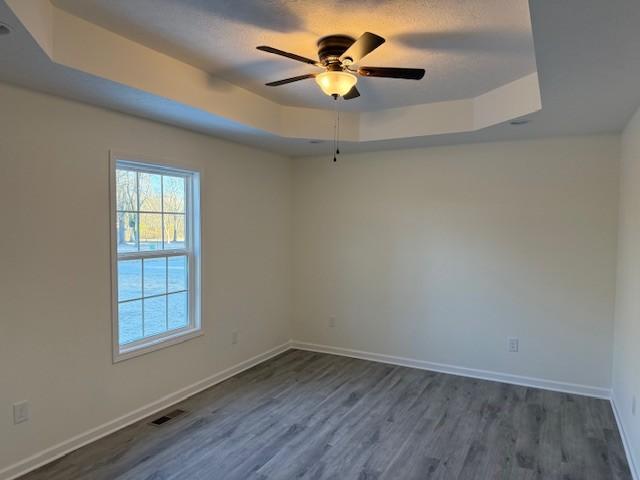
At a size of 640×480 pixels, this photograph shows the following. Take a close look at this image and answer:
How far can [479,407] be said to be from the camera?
352 cm

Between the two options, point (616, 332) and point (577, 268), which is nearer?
point (616, 332)

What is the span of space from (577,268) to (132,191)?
388 centimetres

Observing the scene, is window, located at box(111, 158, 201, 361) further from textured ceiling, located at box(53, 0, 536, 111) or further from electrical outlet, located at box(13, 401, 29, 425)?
textured ceiling, located at box(53, 0, 536, 111)

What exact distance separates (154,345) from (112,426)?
2.08 ft

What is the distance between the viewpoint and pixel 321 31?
2.33 meters

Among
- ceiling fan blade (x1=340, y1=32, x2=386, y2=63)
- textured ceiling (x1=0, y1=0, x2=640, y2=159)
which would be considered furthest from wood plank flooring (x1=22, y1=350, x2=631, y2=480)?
ceiling fan blade (x1=340, y1=32, x2=386, y2=63)

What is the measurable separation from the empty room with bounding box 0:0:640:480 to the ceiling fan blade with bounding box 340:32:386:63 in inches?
0.6

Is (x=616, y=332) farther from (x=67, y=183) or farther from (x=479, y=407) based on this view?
(x=67, y=183)

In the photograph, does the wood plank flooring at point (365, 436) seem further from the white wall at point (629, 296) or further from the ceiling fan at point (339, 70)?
the ceiling fan at point (339, 70)

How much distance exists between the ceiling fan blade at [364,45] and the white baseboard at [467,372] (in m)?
3.28

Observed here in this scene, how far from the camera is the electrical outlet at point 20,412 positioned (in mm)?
2512

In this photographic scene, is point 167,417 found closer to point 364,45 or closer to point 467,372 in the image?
point 467,372

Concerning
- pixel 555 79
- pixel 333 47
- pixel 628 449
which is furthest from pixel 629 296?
pixel 333 47

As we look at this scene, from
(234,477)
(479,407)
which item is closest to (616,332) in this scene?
(479,407)
